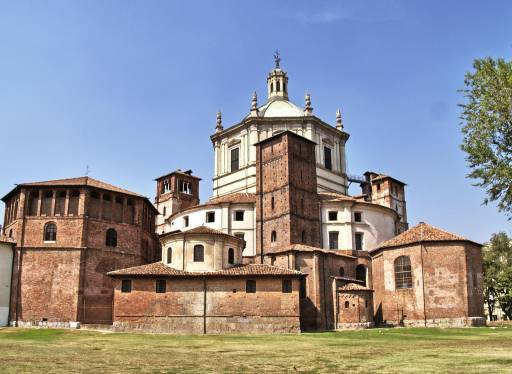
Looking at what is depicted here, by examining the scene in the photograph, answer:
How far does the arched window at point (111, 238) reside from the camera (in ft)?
160

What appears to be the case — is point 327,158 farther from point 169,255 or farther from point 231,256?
point 169,255

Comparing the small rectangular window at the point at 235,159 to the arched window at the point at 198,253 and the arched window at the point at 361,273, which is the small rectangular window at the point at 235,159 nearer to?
the arched window at the point at 361,273

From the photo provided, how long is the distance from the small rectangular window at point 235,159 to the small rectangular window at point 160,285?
75.7 feet

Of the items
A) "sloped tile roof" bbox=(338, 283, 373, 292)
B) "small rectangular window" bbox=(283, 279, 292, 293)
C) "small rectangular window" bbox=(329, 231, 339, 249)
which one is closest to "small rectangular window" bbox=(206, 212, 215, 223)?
"small rectangular window" bbox=(329, 231, 339, 249)

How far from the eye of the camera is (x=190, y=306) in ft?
128

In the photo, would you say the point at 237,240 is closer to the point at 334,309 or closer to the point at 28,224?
the point at 334,309

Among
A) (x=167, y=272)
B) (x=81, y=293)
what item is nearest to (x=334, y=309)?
(x=167, y=272)

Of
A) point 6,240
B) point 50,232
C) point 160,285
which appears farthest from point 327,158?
Result: point 6,240

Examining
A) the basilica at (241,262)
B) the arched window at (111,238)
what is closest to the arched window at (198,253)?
the basilica at (241,262)

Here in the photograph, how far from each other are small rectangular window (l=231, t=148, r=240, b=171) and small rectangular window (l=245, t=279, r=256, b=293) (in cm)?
2255

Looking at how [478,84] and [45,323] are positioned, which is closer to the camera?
[478,84]

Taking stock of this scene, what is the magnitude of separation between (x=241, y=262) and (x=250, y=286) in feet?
16.2

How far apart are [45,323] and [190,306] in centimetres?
1369

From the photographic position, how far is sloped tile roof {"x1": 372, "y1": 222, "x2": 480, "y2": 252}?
45.8 m
